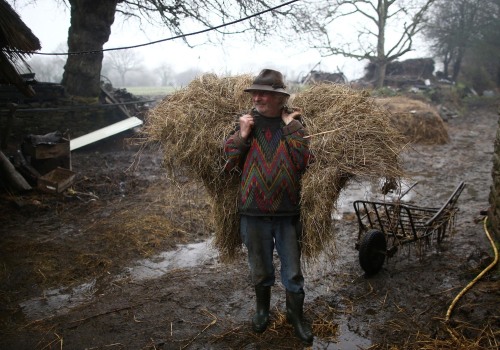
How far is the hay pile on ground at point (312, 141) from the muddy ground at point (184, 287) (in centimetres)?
36

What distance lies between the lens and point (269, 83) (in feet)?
9.75

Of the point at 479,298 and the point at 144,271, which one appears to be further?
the point at 144,271

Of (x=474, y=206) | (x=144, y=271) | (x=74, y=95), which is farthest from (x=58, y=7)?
(x=474, y=206)

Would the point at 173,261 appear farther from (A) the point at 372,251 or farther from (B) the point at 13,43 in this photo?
(B) the point at 13,43

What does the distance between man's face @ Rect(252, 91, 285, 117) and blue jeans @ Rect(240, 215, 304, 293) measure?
0.86 m

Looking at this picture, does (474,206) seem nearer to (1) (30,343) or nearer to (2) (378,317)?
(2) (378,317)

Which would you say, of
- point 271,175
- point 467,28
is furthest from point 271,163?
point 467,28

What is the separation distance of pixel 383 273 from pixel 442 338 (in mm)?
1335

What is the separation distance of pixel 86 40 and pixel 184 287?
11769 millimetres

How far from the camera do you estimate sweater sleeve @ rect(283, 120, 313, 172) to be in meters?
2.89

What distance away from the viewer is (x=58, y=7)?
14.0 m

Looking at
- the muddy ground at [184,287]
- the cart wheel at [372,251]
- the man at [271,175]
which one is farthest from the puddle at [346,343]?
the cart wheel at [372,251]

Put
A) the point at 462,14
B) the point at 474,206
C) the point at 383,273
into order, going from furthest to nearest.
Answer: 1. the point at 462,14
2. the point at 474,206
3. the point at 383,273

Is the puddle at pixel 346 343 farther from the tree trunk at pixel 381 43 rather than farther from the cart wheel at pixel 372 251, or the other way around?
the tree trunk at pixel 381 43
